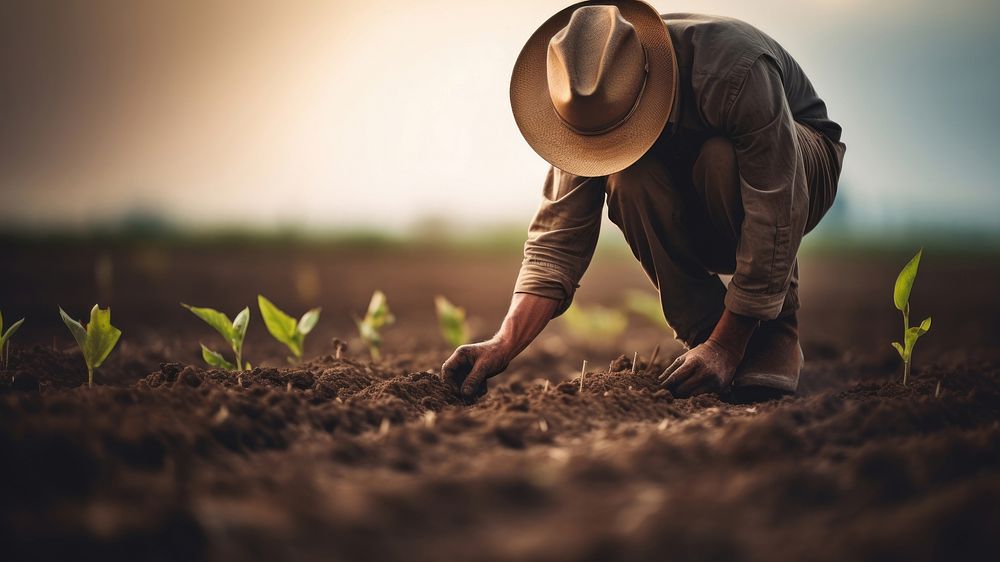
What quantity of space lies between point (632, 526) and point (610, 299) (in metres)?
7.22

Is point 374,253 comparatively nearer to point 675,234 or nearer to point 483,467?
point 675,234

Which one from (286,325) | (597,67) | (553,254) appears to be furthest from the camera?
(286,325)

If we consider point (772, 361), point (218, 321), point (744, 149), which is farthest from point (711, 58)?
point (218, 321)

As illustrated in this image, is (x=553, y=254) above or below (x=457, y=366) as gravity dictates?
above

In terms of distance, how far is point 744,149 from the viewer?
7.76ft

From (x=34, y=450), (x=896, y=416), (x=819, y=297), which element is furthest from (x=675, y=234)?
(x=819, y=297)

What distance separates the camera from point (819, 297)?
8445 mm

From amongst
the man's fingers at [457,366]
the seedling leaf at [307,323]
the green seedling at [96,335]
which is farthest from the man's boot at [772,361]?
the green seedling at [96,335]

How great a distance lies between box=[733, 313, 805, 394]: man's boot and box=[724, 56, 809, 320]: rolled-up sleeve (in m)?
0.31

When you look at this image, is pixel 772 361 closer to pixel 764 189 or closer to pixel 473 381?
pixel 764 189

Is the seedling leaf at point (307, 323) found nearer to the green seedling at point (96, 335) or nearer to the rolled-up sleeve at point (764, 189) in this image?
the green seedling at point (96, 335)

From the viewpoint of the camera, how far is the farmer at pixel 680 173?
7.50 ft

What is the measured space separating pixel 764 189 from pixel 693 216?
0.36m

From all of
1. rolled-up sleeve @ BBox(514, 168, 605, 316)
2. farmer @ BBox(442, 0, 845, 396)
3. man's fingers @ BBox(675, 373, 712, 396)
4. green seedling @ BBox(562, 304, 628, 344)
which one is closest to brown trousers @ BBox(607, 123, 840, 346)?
farmer @ BBox(442, 0, 845, 396)
